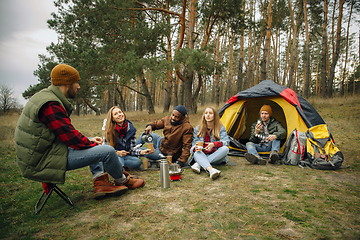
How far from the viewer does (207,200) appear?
2.43m

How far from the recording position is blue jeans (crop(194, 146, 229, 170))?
11.3 feet

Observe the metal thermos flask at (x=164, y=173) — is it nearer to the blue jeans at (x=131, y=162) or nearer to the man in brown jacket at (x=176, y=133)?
the man in brown jacket at (x=176, y=133)

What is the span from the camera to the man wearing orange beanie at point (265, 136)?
4160mm

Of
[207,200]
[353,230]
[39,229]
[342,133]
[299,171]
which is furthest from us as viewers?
[342,133]

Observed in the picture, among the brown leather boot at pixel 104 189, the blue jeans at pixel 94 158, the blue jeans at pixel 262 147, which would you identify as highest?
the blue jeans at pixel 94 158

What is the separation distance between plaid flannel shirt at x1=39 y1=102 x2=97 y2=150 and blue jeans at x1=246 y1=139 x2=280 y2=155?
3502 millimetres

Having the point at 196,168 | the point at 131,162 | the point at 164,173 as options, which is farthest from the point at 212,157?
the point at 131,162

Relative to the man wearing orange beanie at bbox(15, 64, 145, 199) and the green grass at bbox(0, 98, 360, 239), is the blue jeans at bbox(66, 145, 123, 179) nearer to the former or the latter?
the man wearing orange beanie at bbox(15, 64, 145, 199)

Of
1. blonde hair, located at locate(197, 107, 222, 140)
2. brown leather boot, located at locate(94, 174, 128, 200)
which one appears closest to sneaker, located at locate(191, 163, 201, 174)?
blonde hair, located at locate(197, 107, 222, 140)

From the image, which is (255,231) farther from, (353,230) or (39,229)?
(39,229)

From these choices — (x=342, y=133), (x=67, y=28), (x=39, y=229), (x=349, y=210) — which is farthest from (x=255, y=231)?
(x=67, y=28)

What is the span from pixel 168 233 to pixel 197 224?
0.30m

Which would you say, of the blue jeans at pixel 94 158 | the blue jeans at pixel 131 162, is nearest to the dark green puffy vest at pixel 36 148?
the blue jeans at pixel 94 158

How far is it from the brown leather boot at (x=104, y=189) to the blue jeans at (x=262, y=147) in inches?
113
